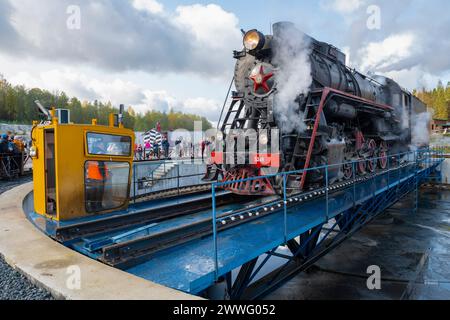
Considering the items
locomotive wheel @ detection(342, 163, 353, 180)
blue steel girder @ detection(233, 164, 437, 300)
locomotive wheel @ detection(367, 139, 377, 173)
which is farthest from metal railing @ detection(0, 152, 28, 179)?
locomotive wheel @ detection(367, 139, 377, 173)

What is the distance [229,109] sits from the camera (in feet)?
26.5

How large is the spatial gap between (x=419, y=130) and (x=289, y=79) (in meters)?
13.1

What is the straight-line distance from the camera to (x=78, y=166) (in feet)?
16.5

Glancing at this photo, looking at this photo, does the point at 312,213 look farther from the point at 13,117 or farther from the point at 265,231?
the point at 13,117

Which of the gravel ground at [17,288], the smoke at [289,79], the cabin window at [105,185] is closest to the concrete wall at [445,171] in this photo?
the smoke at [289,79]

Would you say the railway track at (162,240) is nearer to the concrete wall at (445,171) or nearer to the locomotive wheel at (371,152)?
the locomotive wheel at (371,152)

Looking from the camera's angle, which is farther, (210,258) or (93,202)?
(93,202)

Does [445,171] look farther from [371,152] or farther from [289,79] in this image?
[289,79]

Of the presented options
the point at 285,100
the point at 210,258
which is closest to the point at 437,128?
the point at 285,100

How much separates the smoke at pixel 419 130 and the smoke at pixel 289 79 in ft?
36.8

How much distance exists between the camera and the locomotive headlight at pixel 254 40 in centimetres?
703

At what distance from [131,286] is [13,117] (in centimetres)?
5214

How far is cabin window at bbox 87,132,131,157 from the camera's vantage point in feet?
17.0
